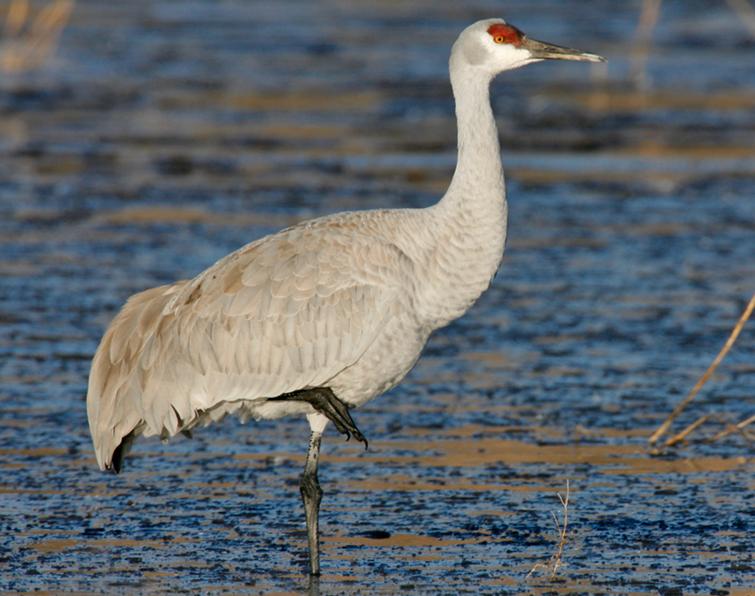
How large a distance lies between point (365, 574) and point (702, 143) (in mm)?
9238

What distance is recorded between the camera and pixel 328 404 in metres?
6.29

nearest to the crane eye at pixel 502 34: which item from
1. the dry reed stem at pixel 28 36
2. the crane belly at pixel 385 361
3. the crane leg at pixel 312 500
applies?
the crane belly at pixel 385 361

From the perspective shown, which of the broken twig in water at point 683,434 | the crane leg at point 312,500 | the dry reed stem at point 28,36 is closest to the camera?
the crane leg at point 312,500

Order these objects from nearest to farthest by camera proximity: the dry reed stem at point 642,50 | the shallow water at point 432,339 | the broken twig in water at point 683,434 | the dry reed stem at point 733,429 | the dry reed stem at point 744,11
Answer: the shallow water at point 432,339
the dry reed stem at point 733,429
the broken twig in water at point 683,434
the dry reed stem at point 642,50
the dry reed stem at point 744,11

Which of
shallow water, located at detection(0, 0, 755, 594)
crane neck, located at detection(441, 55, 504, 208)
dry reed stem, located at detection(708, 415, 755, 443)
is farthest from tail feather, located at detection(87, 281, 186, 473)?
dry reed stem, located at detection(708, 415, 755, 443)

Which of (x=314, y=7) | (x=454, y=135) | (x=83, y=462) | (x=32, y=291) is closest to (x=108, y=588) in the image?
(x=83, y=462)

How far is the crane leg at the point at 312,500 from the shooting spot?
5.94 m

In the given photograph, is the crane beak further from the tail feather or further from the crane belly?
the tail feather

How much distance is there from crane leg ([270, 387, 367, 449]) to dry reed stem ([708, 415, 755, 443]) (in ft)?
6.05

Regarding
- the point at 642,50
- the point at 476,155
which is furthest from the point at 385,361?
the point at 642,50

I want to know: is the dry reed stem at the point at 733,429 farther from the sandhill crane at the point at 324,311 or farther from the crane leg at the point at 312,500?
the crane leg at the point at 312,500

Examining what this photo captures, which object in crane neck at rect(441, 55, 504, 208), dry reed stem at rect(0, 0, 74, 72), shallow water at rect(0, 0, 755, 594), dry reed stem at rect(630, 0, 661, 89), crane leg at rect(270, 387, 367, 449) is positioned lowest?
shallow water at rect(0, 0, 755, 594)

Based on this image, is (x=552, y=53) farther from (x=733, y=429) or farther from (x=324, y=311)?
(x=733, y=429)

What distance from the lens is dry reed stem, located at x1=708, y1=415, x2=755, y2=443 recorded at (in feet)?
23.4
